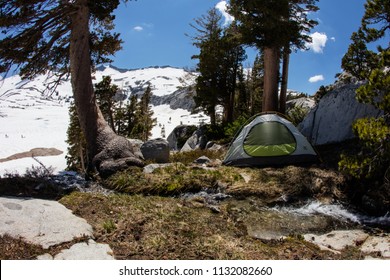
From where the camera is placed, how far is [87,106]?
11.0 m

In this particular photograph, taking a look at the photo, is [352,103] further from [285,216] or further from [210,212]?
[210,212]

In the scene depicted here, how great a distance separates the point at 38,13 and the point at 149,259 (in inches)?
372

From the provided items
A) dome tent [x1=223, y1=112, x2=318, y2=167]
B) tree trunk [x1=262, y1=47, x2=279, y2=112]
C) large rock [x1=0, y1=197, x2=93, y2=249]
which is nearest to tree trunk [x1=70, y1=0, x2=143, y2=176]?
dome tent [x1=223, y1=112, x2=318, y2=167]

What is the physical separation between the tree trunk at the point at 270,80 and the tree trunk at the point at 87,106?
9.07 meters

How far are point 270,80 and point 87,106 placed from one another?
10090 millimetres

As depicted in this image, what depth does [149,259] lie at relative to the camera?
3.92 metres

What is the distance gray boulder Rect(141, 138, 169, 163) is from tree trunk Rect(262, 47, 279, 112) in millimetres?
6797

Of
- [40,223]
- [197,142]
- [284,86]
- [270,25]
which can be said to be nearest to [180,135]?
[197,142]

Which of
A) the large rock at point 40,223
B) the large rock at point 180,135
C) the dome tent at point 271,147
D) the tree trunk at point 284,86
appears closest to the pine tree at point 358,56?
the dome tent at point 271,147

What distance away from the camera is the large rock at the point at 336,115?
38.0 feet

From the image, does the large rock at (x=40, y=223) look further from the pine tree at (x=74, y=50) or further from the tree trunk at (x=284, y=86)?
the tree trunk at (x=284, y=86)

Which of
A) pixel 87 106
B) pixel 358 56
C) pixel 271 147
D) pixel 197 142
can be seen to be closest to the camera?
pixel 271 147

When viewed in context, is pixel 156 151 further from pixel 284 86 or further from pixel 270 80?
pixel 284 86
